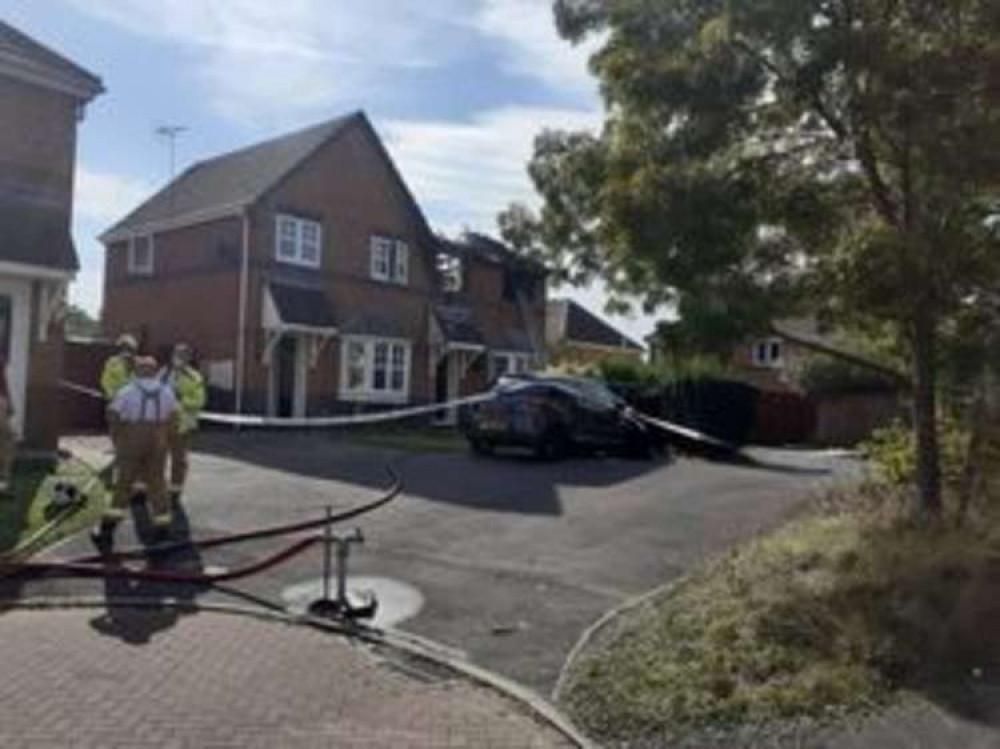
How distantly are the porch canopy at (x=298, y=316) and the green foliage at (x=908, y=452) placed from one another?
21.8m

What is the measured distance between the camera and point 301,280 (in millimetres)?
37812

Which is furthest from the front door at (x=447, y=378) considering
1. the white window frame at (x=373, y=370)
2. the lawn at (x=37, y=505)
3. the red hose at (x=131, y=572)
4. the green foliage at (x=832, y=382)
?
the red hose at (x=131, y=572)

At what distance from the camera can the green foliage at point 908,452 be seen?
14539mm

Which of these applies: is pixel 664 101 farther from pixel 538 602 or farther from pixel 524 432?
pixel 524 432

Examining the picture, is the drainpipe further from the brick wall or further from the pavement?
the brick wall

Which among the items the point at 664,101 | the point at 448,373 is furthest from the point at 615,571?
the point at 448,373

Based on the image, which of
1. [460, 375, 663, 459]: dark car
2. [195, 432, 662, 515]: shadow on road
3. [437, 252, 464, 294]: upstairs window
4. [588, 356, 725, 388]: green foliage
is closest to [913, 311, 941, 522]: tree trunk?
[195, 432, 662, 515]: shadow on road

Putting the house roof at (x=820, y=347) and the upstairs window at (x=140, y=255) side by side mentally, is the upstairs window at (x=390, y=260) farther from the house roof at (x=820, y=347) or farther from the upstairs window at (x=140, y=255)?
the house roof at (x=820, y=347)

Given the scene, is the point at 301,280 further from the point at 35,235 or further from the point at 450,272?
the point at 35,235

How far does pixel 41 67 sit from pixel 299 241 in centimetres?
1523

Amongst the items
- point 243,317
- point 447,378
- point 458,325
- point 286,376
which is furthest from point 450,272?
point 243,317

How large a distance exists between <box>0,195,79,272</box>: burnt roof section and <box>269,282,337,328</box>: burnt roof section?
526 inches

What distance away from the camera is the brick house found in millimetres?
36656

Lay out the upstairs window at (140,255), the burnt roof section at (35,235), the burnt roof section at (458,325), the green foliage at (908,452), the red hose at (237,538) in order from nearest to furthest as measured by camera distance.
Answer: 1. the red hose at (237,538)
2. the green foliage at (908,452)
3. the burnt roof section at (35,235)
4. the upstairs window at (140,255)
5. the burnt roof section at (458,325)
